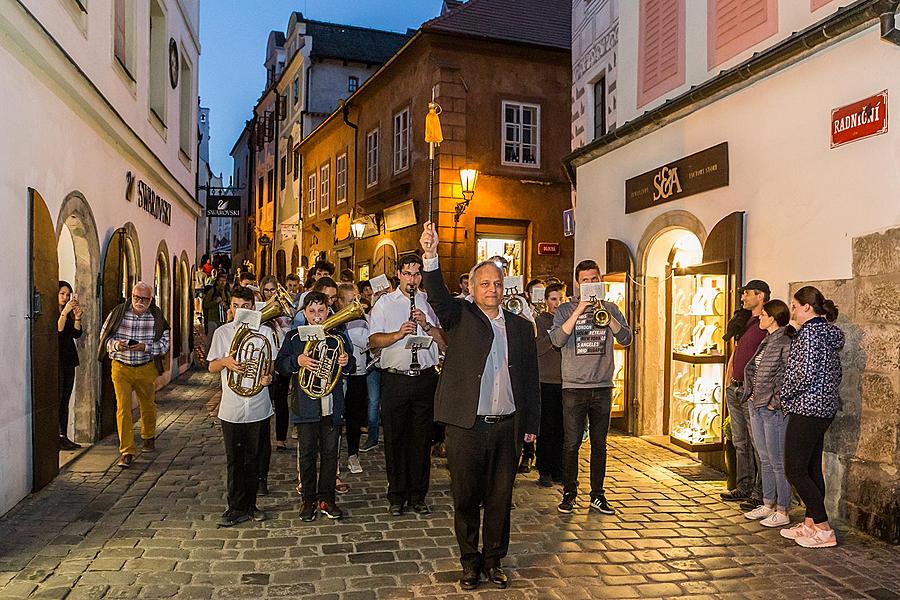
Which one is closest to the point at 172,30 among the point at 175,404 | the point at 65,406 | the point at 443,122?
the point at 443,122

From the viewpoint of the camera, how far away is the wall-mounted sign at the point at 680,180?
8.02m

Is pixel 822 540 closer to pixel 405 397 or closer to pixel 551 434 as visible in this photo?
pixel 551 434

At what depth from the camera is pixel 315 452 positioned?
20.0 ft

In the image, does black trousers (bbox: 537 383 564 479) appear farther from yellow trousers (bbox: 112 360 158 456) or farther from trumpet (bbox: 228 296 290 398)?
yellow trousers (bbox: 112 360 158 456)

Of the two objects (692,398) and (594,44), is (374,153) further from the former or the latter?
(692,398)

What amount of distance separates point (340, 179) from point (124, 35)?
13.8 meters

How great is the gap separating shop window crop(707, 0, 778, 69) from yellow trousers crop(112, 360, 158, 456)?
721 centimetres

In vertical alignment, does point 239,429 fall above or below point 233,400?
below

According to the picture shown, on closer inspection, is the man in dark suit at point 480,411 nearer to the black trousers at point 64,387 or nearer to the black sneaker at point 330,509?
the black sneaker at point 330,509

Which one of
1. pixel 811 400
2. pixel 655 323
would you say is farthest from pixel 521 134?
pixel 811 400

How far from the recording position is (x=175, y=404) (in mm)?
12148

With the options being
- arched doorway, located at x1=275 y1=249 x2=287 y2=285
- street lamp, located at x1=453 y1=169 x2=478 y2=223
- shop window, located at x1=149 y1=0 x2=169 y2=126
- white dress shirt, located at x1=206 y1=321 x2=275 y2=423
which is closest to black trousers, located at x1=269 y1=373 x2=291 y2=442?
white dress shirt, located at x1=206 y1=321 x2=275 y2=423

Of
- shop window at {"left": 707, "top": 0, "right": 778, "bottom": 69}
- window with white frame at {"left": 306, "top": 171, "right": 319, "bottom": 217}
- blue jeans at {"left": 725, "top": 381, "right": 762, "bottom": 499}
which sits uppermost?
window with white frame at {"left": 306, "top": 171, "right": 319, "bottom": 217}

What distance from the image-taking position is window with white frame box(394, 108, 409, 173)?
19.4 metres
